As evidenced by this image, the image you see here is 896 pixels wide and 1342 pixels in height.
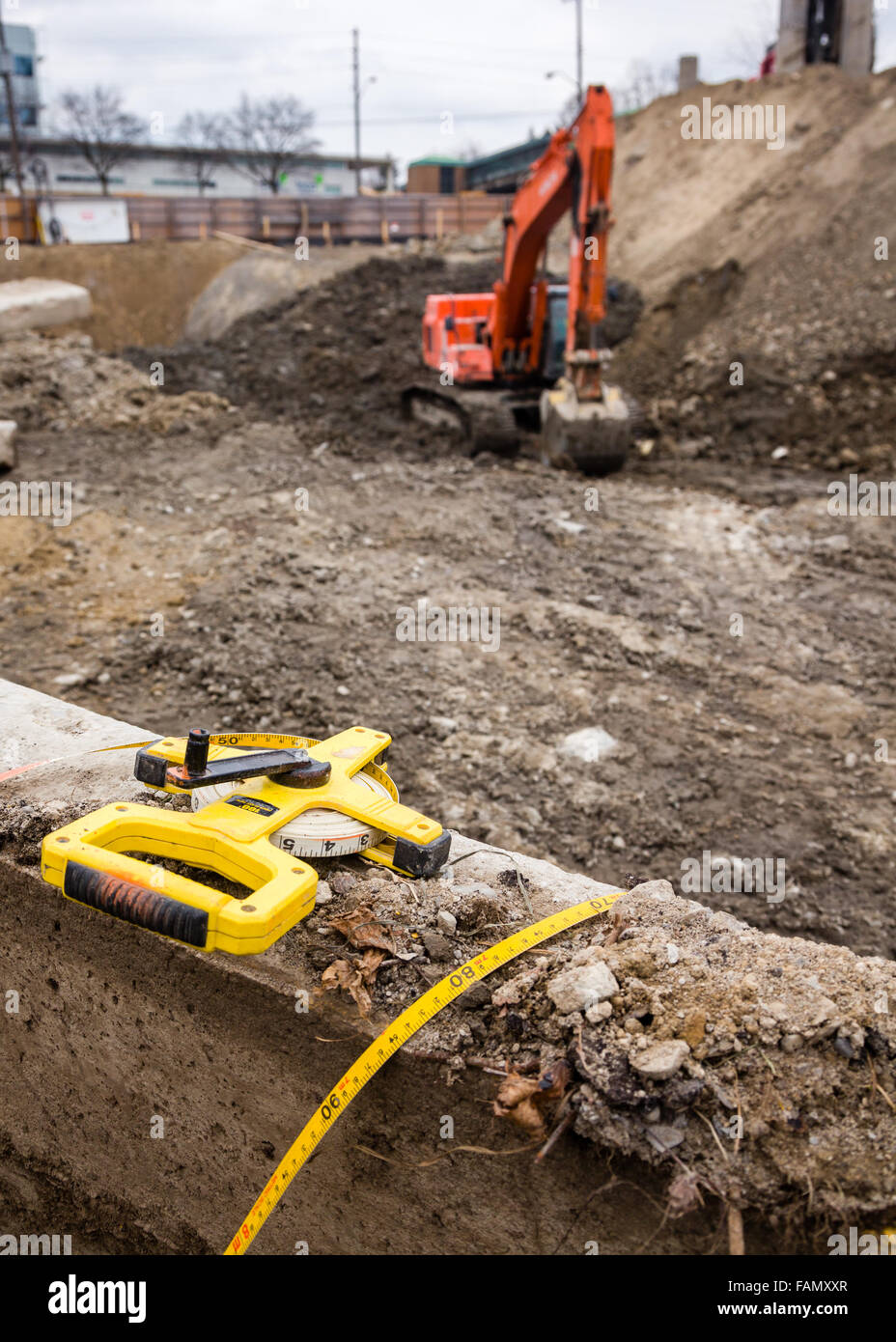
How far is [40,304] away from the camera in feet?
63.5

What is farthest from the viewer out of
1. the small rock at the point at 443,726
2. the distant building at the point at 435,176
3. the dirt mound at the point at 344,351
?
the distant building at the point at 435,176

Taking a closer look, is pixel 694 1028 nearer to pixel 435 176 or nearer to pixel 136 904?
pixel 136 904

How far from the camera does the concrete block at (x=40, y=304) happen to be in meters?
18.7

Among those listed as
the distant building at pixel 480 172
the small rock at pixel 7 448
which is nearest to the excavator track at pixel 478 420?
the small rock at pixel 7 448

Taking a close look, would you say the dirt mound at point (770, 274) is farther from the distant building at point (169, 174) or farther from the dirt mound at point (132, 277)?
the distant building at point (169, 174)

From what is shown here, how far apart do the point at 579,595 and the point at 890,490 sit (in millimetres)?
5010

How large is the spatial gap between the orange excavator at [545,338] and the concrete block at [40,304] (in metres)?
9.59

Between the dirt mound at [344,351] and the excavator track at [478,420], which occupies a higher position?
the dirt mound at [344,351]

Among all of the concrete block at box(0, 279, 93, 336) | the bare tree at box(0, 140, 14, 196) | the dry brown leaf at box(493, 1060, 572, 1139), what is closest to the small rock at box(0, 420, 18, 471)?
the concrete block at box(0, 279, 93, 336)

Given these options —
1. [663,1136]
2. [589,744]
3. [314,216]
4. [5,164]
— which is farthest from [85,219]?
[663,1136]

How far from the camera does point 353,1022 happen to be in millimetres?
2115

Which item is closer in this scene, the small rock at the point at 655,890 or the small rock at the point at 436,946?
the small rock at the point at 436,946

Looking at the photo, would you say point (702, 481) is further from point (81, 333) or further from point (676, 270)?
point (81, 333)

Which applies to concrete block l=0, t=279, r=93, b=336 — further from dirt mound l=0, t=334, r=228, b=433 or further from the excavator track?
the excavator track
